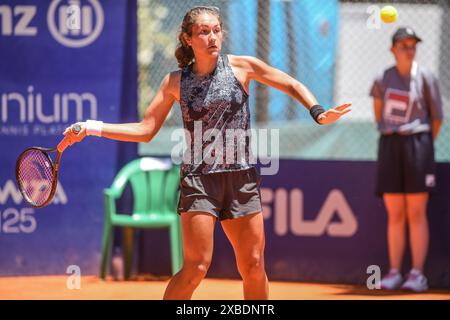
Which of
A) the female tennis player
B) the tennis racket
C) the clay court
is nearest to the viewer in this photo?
the female tennis player

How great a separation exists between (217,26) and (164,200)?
9.75 ft

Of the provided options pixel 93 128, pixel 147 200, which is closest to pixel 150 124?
pixel 93 128

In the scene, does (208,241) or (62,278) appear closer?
(208,241)

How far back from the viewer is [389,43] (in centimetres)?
760

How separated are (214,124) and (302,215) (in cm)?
286

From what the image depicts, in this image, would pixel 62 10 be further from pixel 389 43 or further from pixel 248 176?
pixel 248 176

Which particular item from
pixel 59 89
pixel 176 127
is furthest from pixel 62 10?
pixel 176 127

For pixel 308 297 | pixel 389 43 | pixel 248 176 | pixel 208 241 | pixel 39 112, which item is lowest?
pixel 308 297

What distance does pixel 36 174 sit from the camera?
17.4 feet

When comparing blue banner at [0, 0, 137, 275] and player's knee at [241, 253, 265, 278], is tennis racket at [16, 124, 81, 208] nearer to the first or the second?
player's knee at [241, 253, 265, 278]

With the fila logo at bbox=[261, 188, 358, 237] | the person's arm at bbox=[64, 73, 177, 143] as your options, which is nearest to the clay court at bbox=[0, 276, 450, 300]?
the fila logo at bbox=[261, 188, 358, 237]

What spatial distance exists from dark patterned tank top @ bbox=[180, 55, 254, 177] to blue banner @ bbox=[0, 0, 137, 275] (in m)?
2.88

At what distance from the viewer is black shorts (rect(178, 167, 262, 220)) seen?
4781 millimetres

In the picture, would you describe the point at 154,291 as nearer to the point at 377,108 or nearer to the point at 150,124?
the point at 377,108
